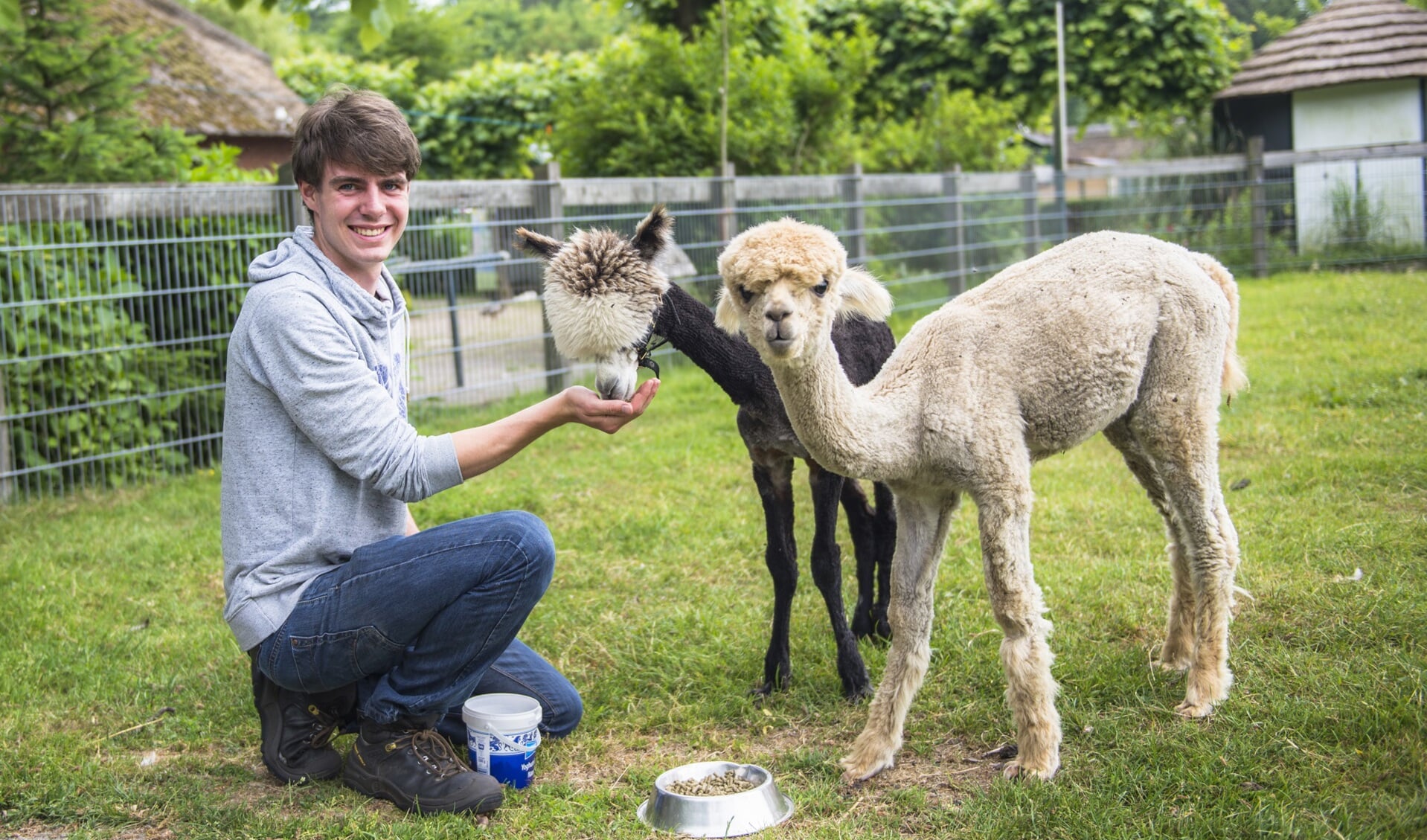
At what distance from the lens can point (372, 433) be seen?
10.3 ft

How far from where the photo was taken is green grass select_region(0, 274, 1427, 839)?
3.17 metres

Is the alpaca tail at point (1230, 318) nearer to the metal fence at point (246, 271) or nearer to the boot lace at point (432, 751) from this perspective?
the boot lace at point (432, 751)

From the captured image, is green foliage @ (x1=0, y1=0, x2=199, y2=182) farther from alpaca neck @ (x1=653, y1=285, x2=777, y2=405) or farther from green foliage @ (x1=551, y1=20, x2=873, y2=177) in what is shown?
alpaca neck @ (x1=653, y1=285, x2=777, y2=405)

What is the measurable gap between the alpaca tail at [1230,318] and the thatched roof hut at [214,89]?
14.0 meters

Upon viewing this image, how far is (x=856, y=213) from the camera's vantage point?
36.5 ft

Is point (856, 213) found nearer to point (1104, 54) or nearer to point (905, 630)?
point (905, 630)

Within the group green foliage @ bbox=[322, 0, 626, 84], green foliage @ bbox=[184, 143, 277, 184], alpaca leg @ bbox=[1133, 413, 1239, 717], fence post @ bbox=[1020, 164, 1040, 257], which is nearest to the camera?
alpaca leg @ bbox=[1133, 413, 1239, 717]

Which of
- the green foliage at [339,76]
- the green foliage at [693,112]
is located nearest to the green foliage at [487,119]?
the green foliage at [339,76]

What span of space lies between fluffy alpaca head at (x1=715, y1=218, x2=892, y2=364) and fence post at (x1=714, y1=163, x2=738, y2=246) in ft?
22.2

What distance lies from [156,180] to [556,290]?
5.72 meters

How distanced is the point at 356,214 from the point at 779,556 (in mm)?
1802

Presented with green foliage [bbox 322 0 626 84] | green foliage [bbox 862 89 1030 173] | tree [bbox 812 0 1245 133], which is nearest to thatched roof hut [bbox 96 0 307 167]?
green foliage [bbox 322 0 626 84]

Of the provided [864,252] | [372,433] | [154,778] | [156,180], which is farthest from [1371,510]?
[156,180]

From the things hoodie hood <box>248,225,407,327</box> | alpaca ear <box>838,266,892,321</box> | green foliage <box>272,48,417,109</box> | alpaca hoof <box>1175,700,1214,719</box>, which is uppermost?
green foliage <box>272,48,417,109</box>
